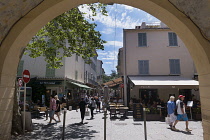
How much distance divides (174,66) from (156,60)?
1.94 m

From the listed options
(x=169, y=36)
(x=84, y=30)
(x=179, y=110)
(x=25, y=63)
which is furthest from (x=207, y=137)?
(x=25, y=63)

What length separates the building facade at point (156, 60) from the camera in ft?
55.7

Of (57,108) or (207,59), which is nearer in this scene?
(207,59)

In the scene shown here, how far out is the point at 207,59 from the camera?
2.75m

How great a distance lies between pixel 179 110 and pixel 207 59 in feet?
19.3

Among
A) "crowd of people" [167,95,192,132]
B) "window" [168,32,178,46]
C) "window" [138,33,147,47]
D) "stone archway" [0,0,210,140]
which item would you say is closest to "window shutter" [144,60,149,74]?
"window" [138,33,147,47]

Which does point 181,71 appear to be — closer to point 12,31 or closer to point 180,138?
point 180,138

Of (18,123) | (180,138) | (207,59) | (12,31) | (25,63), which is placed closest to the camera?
(207,59)

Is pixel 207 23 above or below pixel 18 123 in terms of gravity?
above

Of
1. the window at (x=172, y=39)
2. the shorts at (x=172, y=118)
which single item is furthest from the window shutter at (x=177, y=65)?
the shorts at (x=172, y=118)

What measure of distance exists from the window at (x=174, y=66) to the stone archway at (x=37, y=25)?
15.1m

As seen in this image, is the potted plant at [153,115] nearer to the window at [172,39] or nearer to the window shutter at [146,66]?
the window shutter at [146,66]

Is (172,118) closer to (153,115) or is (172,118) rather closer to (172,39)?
(153,115)

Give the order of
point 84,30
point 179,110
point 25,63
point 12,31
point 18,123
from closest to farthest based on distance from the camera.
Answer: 1. point 12,31
2. point 18,123
3. point 179,110
4. point 84,30
5. point 25,63
